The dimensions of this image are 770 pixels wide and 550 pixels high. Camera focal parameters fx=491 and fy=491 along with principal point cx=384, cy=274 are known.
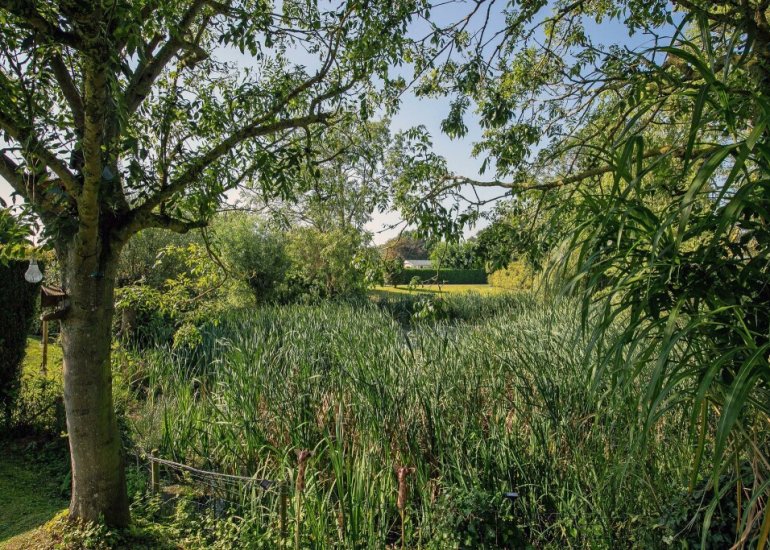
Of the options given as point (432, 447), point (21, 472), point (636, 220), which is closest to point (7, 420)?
point (21, 472)

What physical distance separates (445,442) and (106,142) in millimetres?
2462

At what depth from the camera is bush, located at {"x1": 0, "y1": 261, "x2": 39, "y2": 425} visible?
14.7ft

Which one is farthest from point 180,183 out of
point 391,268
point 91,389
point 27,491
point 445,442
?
point 27,491

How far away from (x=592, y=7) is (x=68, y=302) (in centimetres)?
507

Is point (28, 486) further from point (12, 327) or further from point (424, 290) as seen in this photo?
point (424, 290)

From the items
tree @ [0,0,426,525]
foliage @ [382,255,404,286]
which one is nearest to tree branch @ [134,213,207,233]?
tree @ [0,0,426,525]

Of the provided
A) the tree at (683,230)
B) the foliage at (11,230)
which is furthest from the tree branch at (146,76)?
the tree at (683,230)

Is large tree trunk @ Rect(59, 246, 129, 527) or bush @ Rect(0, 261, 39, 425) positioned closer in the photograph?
large tree trunk @ Rect(59, 246, 129, 527)

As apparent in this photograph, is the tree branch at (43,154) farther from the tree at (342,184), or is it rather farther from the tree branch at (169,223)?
the tree at (342,184)

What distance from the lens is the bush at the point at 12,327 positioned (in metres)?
4.47

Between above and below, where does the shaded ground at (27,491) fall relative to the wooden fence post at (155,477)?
below

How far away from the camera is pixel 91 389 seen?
257 centimetres

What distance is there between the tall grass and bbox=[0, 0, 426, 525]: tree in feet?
3.20

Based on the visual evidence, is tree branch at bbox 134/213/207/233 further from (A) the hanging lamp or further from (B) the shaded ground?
(A) the hanging lamp
